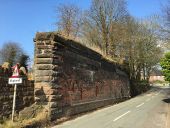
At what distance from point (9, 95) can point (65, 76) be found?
508 cm

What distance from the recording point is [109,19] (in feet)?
163

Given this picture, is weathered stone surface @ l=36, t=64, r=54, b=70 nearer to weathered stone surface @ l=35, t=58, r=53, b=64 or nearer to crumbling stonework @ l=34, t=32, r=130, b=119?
crumbling stonework @ l=34, t=32, r=130, b=119

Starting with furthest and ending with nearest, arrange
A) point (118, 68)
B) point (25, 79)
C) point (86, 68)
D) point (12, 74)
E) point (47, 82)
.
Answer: point (118, 68)
point (86, 68)
point (47, 82)
point (25, 79)
point (12, 74)

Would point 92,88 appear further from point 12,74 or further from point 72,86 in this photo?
point 12,74

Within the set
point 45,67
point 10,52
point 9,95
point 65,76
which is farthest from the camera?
point 10,52

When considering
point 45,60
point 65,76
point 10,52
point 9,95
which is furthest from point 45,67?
point 10,52

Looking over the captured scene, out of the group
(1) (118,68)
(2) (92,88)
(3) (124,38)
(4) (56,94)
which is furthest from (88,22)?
(4) (56,94)

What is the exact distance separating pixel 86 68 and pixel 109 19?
92.6 ft

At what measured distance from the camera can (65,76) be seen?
60.7 ft

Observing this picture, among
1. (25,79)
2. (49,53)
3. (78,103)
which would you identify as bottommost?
(78,103)

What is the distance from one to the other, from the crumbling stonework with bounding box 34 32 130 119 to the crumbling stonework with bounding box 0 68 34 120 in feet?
3.37

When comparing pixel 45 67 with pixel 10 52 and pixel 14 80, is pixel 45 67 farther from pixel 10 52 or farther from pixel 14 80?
pixel 10 52

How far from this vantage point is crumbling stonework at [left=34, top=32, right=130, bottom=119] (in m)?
16.7

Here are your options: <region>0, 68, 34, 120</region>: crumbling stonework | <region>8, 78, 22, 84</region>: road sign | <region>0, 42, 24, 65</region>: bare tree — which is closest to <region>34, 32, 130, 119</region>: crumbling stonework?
<region>0, 68, 34, 120</region>: crumbling stonework
